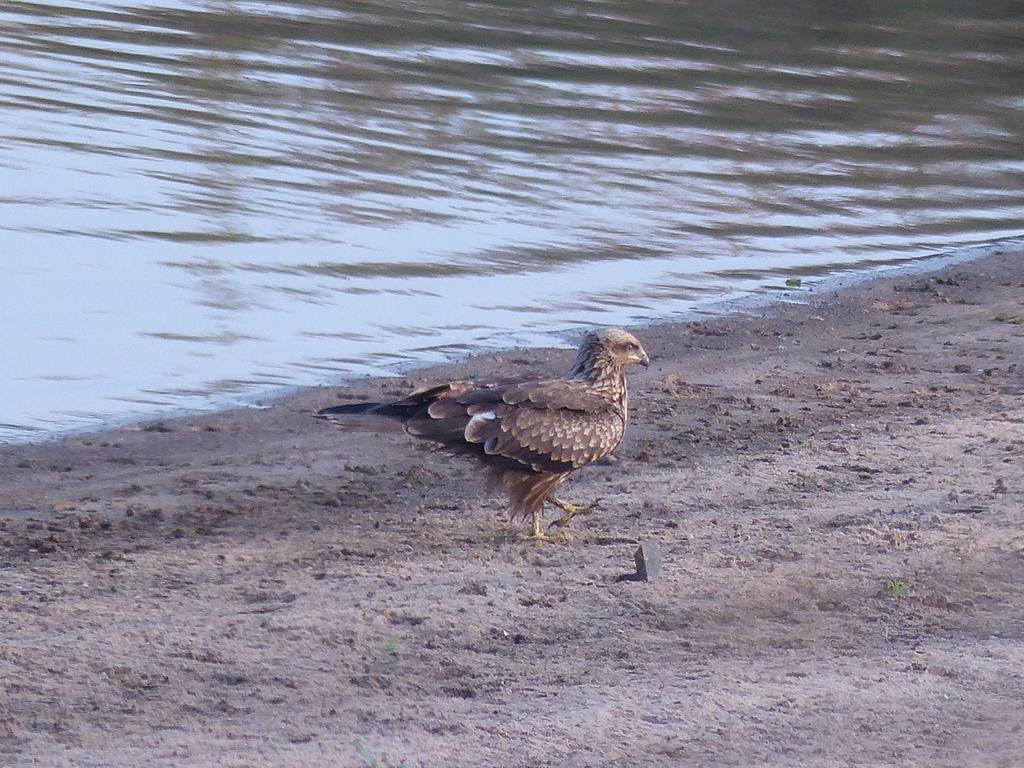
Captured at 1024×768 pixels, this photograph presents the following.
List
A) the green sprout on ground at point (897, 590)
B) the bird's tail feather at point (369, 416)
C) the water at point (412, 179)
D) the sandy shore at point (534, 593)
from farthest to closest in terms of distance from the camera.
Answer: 1. the water at point (412, 179)
2. the bird's tail feather at point (369, 416)
3. the green sprout on ground at point (897, 590)
4. the sandy shore at point (534, 593)

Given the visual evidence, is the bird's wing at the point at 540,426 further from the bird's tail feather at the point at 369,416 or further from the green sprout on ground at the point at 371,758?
the green sprout on ground at the point at 371,758

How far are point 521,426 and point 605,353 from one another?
725 mm

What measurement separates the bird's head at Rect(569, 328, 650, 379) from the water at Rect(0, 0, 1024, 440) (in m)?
1.98

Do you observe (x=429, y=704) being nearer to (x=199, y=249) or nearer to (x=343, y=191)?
(x=199, y=249)

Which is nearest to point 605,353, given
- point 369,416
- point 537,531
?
point 537,531

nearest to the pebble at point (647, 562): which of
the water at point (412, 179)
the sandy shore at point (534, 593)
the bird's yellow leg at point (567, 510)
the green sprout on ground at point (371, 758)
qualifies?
the sandy shore at point (534, 593)

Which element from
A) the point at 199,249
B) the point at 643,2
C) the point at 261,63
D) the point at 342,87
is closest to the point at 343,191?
the point at 199,249

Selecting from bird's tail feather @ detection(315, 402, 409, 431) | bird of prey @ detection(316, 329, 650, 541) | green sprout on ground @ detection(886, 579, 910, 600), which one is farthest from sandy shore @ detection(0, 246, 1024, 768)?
bird's tail feather @ detection(315, 402, 409, 431)

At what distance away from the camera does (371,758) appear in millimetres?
4281

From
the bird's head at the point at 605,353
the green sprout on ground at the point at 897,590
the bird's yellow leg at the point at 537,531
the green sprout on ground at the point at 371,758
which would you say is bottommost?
the bird's yellow leg at the point at 537,531

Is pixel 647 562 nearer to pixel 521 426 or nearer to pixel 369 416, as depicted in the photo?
pixel 521 426

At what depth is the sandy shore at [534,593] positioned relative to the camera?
474 centimetres

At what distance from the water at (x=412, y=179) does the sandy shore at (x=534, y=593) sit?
44.8 inches

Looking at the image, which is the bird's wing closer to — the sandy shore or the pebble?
the sandy shore
